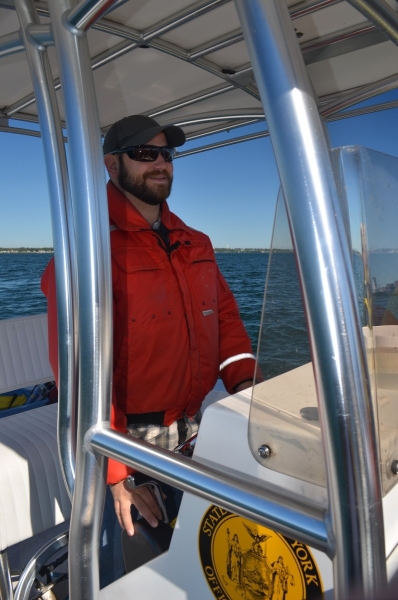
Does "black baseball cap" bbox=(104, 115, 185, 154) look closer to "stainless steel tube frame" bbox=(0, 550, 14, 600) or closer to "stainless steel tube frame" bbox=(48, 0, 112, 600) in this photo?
"stainless steel tube frame" bbox=(48, 0, 112, 600)

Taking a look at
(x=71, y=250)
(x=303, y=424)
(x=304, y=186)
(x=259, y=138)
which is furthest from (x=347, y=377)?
(x=259, y=138)

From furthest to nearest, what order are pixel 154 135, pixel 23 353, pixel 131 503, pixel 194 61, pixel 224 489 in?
pixel 23 353
pixel 194 61
pixel 154 135
pixel 131 503
pixel 224 489

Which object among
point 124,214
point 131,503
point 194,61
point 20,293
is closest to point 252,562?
point 131,503

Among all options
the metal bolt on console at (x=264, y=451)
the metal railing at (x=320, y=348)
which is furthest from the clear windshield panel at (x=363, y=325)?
the metal railing at (x=320, y=348)

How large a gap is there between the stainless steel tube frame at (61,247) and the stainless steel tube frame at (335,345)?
1.71ft

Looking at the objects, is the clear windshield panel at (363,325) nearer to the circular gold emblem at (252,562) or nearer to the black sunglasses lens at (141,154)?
the circular gold emblem at (252,562)

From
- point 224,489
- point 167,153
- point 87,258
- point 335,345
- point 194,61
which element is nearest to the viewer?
point 335,345

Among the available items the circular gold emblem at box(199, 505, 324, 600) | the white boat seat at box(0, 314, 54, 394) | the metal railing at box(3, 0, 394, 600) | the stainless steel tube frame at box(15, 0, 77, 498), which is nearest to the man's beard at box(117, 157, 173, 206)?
the stainless steel tube frame at box(15, 0, 77, 498)

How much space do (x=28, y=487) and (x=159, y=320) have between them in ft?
3.07

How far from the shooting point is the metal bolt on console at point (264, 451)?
0.89 metres

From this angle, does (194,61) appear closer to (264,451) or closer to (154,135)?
(154,135)

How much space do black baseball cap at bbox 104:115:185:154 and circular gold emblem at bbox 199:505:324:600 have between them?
1.24 m

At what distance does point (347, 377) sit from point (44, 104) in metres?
0.76

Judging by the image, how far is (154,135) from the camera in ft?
5.78
